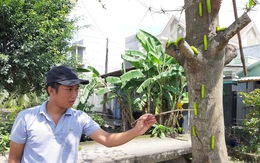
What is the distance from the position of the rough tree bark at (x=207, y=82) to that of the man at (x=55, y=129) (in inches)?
31.3

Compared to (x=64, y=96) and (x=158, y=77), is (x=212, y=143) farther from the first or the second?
(x=158, y=77)

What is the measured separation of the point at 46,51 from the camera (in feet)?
17.9

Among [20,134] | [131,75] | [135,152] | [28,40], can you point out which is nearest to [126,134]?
[20,134]

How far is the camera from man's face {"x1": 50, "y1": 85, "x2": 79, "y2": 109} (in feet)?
5.72

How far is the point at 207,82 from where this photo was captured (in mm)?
2350

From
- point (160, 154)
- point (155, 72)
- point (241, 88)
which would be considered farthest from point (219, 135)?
point (241, 88)

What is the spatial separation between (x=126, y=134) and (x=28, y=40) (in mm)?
4001

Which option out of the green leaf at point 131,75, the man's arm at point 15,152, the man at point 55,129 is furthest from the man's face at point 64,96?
the green leaf at point 131,75

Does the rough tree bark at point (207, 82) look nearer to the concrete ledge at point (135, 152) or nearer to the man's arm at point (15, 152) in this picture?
the man's arm at point (15, 152)

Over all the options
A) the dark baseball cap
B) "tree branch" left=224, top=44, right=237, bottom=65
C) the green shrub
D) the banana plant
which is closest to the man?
the dark baseball cap

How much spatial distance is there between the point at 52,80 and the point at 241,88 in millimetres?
8580

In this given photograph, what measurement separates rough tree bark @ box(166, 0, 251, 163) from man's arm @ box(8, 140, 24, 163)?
1.52m

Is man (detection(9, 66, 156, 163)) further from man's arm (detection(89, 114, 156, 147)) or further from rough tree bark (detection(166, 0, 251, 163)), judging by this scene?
rough tree bark (detection(166, 0, 251, 163))

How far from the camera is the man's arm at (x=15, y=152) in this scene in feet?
5.51
